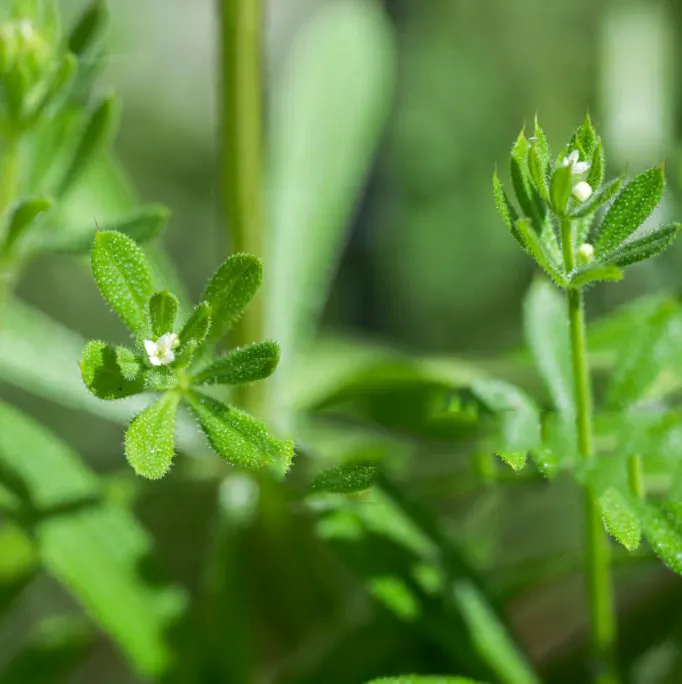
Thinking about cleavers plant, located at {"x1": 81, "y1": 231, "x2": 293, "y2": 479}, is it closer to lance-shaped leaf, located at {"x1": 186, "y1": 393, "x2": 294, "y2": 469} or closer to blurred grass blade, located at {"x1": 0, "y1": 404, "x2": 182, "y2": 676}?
lance-shaped leaf, located at {"x1": 186, "y1": 393, "x2": 294, "y2": 469}

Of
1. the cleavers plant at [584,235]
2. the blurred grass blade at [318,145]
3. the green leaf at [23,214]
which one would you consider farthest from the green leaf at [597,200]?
the blurred grass blade at [318,145]

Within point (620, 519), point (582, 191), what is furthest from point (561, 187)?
point (620, 519)

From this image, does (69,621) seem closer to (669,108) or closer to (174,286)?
(174,286)

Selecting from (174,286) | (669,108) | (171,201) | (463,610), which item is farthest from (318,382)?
(171,201)

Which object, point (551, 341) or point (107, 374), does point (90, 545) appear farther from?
point (551, 341)

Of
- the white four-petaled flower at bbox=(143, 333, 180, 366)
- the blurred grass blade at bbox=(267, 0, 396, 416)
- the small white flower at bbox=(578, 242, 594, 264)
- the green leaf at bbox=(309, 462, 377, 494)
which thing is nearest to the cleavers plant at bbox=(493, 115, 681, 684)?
the small white flower at bbox=(578, 242, 594, 264)

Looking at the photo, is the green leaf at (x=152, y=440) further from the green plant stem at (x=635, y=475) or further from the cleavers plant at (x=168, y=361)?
the green plant stem at (x=635, y=475)
